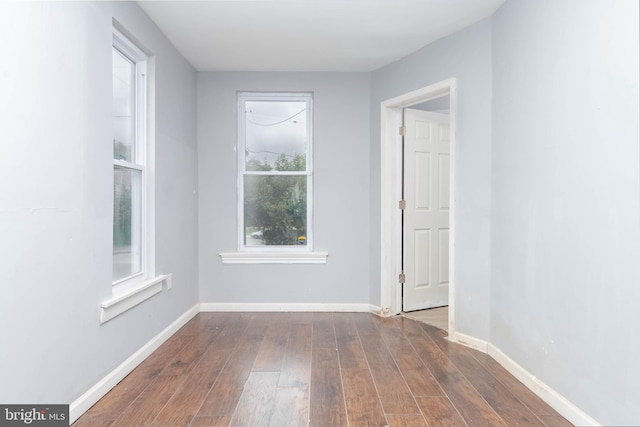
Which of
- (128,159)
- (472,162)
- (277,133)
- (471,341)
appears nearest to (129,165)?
(128,159)

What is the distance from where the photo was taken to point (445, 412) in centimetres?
200

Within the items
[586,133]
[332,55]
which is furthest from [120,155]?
[586,133]

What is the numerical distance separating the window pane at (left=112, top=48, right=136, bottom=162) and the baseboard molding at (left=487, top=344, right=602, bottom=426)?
290 centimetres

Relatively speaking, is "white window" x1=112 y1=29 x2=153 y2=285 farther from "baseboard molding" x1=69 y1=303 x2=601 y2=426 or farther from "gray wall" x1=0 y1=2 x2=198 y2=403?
"baseboard molding" x1=69 y1=303 x2=601 y2=426

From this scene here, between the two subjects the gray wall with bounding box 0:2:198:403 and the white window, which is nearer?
the gray wall with bounding box 0:2:198:403

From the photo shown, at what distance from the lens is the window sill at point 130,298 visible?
2.21 meters

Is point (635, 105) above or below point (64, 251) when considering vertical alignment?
above

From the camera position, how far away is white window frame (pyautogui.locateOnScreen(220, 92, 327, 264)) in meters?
3.97

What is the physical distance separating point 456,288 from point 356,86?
223 cm

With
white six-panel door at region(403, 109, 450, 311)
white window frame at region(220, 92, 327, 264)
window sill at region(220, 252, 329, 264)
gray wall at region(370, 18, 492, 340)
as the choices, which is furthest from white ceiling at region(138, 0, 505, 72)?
window sill at region(220, 252, 329, 264)

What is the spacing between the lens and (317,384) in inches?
91.0

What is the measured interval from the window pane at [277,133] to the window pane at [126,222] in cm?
146

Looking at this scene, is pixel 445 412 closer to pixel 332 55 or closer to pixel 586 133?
pixel 586 133

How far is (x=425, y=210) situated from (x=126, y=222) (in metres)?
2.76
